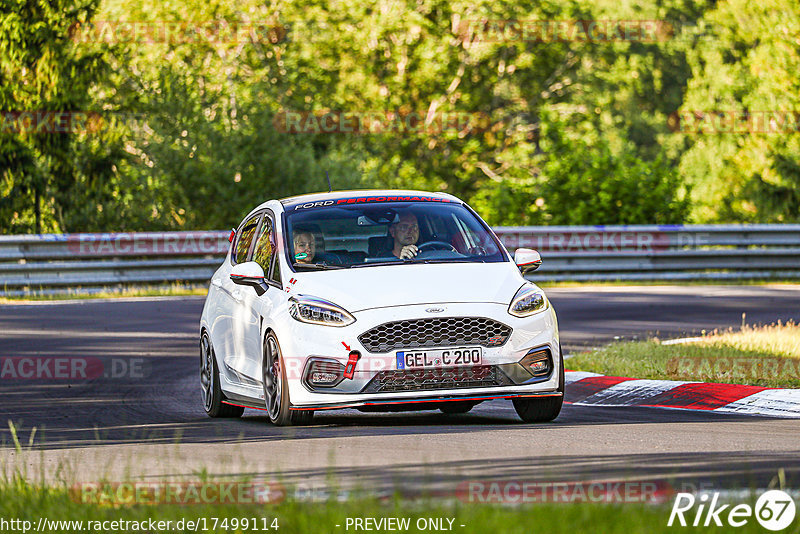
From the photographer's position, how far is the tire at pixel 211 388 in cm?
1115

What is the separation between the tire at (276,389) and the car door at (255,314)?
0.17m

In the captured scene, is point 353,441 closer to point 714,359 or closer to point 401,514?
point 401,514

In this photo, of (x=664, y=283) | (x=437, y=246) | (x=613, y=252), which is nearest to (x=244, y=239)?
(x=437, y=246)

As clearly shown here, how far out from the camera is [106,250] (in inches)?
949

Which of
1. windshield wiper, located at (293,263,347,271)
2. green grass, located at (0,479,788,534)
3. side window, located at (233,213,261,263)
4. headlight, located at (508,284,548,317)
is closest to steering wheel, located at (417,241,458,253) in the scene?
windshield wiper, located at (293,263,347,271)

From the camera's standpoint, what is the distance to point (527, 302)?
9.68 m

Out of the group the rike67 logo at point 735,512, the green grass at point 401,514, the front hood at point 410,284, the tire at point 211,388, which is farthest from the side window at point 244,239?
the rike67 logo at point 735,512

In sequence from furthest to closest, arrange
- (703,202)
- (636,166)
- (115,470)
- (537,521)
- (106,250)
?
1. (703,202)
2. (636,166)
3. (106,250)
4. (115,470)
5. (537,521)

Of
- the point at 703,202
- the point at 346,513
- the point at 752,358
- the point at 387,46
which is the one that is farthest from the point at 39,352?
the point at 703,202

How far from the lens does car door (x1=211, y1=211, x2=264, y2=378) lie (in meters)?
10.9

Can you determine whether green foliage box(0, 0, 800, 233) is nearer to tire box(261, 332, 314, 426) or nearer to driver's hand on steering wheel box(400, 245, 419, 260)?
driver's hand on steering wheel box(400, 245, 419, 260)

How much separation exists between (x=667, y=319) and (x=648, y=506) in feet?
43.3

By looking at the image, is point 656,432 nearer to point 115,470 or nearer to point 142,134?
point 115,470

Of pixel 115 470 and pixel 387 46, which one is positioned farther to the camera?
pixel 387 46
